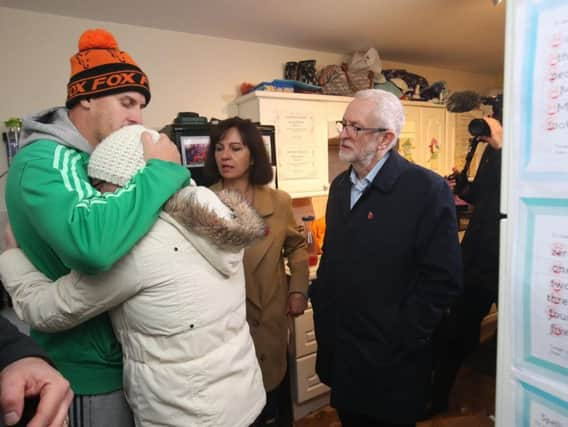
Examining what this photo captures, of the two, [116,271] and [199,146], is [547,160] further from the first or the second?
[199,146]

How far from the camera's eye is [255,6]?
1.82 m

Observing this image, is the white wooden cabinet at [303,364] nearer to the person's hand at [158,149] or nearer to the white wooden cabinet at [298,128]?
the white wooden cabinet at [298,128]

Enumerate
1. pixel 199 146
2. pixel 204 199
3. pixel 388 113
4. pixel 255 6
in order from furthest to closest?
pixel 255 6
pixel 199 146
pixel 388 113
pixel 204 199

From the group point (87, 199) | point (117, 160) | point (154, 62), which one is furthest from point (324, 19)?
point (87, 199)

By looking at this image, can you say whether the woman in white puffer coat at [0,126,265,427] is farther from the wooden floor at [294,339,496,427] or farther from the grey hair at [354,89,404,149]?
the wooden floor at [294,339,496,427]

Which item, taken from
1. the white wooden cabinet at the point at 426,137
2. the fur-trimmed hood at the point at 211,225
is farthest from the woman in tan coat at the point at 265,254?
the white wooden cabinet at the point at 426,137

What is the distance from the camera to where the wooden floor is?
1.92m

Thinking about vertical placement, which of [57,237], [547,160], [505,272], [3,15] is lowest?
[505,272]

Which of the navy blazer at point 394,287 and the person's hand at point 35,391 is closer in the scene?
the person's hand at point 35,391

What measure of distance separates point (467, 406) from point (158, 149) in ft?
7.77

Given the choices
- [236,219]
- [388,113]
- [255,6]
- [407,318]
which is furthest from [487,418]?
[255,6]

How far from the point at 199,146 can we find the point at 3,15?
1.21 m

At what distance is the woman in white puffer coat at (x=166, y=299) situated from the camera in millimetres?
664

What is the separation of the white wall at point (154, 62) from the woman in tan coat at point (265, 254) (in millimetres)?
793
